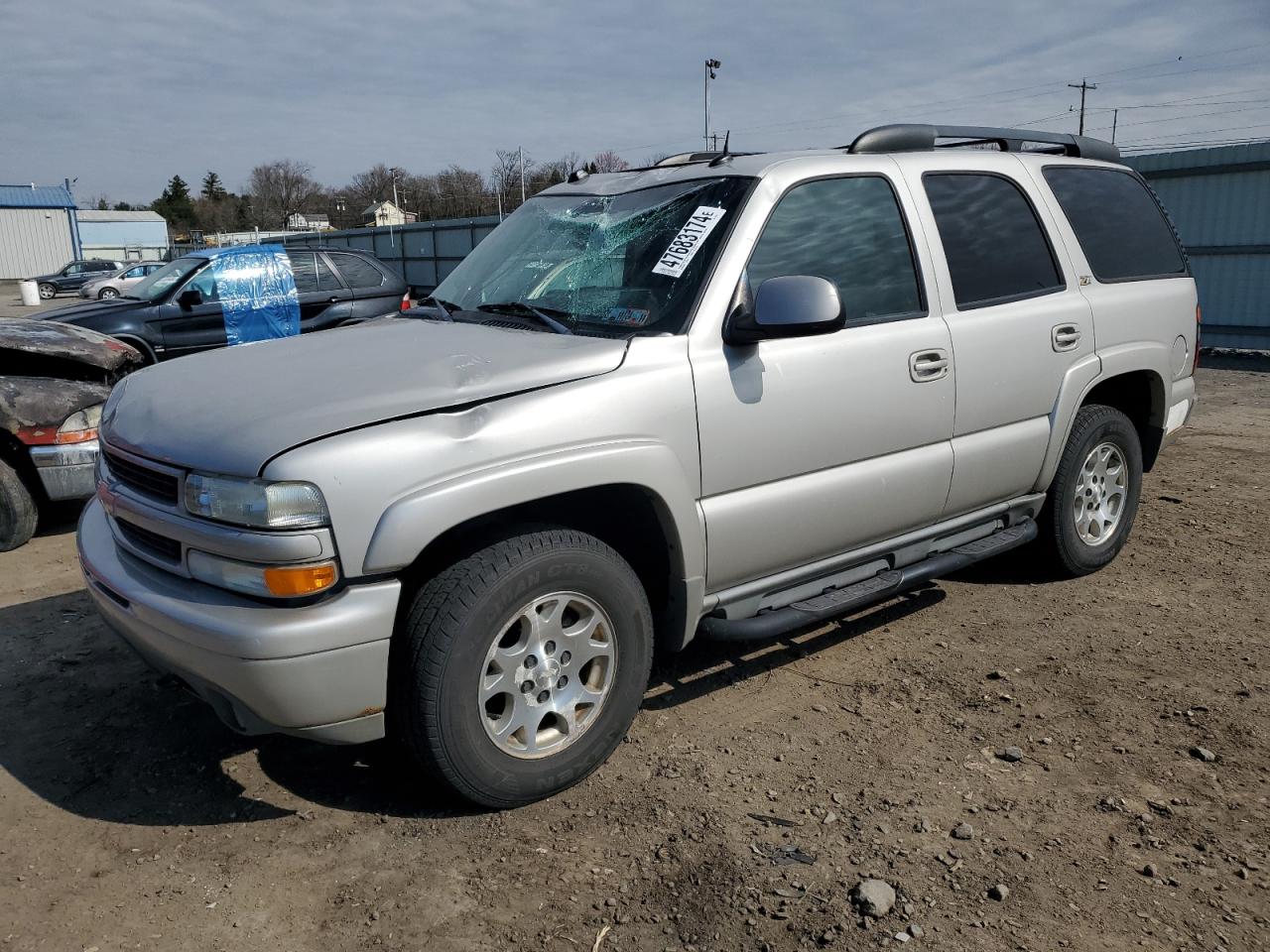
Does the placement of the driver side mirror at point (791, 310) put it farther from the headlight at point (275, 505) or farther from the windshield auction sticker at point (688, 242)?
the headlight at point (275, 505)

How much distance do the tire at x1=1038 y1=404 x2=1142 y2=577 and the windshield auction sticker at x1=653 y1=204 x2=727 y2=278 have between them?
217cm

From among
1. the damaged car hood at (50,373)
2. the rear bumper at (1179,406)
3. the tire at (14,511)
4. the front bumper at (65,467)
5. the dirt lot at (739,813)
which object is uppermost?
the damaged car hood at (50,373)

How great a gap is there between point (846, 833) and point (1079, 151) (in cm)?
A: 380

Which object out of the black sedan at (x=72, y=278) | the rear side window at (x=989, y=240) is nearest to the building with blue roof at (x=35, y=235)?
the black sedan at (x=72, y=278)

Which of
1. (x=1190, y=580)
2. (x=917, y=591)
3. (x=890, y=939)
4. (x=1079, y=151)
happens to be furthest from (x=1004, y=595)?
(x=890, y=939)

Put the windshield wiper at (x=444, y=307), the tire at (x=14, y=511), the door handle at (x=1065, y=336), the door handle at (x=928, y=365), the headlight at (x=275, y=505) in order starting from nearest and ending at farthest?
1. the headlight at (x=275, y=505)
2. the door handle at (x=928, y=365)
3. the windshield wiper at (x=444, y=307)
4. the door handle at (x=1065, y=336)
5. the tire at (x=14, y=511)

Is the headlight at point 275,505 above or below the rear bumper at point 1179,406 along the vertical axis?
above

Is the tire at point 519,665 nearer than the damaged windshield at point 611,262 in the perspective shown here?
Yes

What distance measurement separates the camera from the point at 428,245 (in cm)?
2638

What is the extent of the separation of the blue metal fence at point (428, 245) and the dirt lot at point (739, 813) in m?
20.3

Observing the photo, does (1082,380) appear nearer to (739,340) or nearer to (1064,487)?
(1064,487)

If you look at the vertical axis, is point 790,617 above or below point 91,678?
above

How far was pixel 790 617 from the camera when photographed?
11.3 feet

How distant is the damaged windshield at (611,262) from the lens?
11.0 ft
